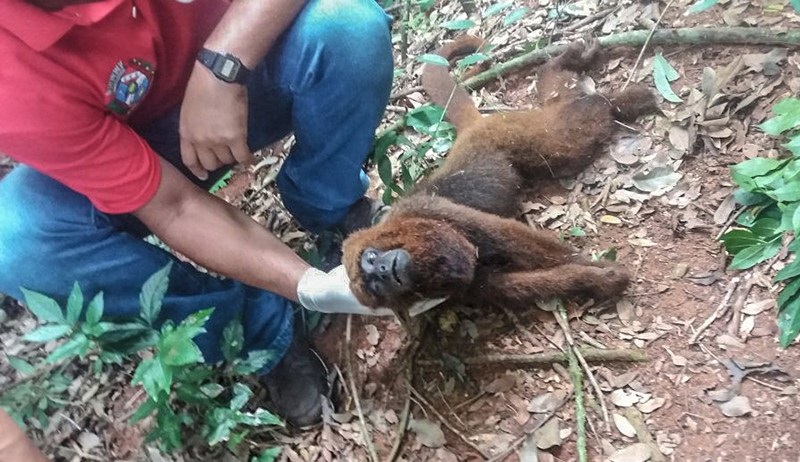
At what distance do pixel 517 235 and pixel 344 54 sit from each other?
635mm

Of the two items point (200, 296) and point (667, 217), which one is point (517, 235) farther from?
point (200, 296)

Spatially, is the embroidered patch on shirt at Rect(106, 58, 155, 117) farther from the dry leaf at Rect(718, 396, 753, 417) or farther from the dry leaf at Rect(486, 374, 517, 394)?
the dry leaf at Rect(718, 396, 753, 417)

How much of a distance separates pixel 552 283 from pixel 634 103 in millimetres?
748

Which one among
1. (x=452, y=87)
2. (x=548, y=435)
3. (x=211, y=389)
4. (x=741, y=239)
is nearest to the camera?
(x=741, y=239)

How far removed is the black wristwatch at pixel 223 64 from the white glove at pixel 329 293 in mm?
485

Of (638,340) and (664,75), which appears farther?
(664,75)

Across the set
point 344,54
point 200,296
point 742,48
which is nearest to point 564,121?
point 742,48

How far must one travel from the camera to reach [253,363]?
1.82m

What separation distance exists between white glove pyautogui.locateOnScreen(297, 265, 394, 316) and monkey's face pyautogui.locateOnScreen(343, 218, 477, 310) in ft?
0.11

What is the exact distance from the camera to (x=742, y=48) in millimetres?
2150

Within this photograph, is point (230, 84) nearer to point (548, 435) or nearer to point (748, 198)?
point (548, 435)

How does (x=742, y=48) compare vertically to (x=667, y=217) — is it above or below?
above

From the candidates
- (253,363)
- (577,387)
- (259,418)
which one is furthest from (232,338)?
(577,387)

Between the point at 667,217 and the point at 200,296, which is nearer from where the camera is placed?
the point at 200,296
